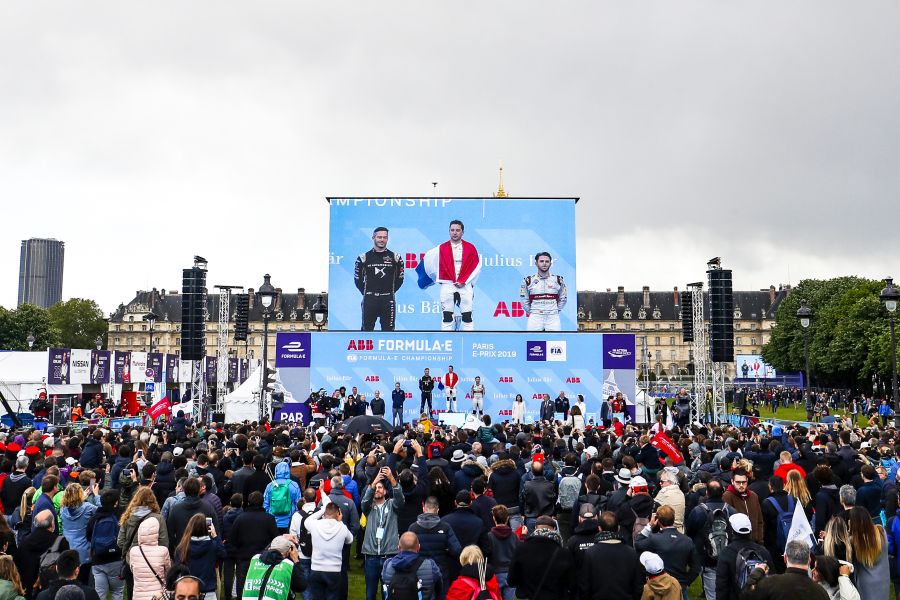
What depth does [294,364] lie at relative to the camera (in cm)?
3156

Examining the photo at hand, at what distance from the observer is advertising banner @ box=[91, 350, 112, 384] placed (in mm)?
37250

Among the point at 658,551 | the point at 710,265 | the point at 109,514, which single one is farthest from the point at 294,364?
the point at 658,551

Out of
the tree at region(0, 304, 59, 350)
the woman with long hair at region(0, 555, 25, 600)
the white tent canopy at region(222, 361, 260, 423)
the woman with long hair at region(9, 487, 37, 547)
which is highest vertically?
the tree at region(0, 304, 59, 350)

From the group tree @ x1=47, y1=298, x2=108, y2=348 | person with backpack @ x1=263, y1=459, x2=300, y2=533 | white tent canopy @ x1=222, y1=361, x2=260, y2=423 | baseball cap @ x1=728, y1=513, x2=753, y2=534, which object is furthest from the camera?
tree @ x1=47, y1=298, x2=108, y2=348

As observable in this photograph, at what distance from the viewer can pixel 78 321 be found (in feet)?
365

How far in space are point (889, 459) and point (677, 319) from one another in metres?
110

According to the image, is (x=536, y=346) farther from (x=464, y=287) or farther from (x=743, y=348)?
(x=743, y=348)

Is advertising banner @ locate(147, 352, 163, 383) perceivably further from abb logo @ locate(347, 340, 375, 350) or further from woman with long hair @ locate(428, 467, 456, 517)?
woman with long hair @ locate(428, 467, 456, 517)

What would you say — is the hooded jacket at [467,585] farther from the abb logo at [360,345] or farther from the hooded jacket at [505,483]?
the abb logo at [360,345]

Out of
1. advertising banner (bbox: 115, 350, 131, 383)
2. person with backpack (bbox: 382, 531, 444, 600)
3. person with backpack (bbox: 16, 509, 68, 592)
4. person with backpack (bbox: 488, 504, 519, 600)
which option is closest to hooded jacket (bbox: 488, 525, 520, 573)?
person with backpack (bbox: 488, 504, 519, 600)

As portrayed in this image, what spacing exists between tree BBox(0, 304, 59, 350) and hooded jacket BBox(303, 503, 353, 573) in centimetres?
8894

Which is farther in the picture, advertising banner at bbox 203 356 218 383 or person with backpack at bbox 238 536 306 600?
advertising banner at bbox 203 356 218 383

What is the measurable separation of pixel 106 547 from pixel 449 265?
2547 cm

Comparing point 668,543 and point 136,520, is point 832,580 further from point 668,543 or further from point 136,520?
point 136,520
